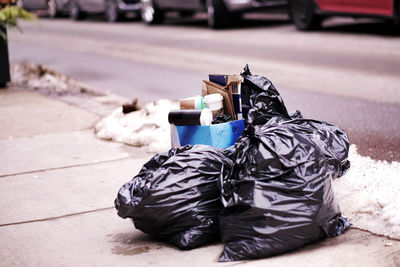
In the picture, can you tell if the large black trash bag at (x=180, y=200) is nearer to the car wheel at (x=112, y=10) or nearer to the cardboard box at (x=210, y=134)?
the cardboard box at (x=210, y=134)

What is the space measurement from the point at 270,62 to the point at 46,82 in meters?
3.32

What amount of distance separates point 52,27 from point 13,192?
54.8 feet

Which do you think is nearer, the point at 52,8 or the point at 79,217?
the point at 79,217

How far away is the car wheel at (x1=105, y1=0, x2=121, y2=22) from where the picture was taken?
65.5ft

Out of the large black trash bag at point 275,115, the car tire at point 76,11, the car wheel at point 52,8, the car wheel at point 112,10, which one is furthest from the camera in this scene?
the car wheel at point 52,8

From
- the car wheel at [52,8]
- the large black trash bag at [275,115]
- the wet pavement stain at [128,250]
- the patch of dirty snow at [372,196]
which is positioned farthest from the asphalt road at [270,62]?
the car wheel at [52,8]

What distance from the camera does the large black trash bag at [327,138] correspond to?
4176 mm

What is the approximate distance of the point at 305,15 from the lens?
1364 cm

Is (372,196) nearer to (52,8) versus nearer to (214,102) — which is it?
(214,102)

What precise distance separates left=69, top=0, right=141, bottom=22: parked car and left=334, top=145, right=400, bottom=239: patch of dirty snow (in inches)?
617

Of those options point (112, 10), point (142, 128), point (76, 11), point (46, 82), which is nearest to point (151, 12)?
point (112, 10)

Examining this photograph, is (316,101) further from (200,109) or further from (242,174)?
(242,174)

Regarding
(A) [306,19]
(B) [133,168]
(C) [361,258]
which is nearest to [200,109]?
(B) [133,168]

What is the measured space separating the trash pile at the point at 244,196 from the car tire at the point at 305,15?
10.0 m
